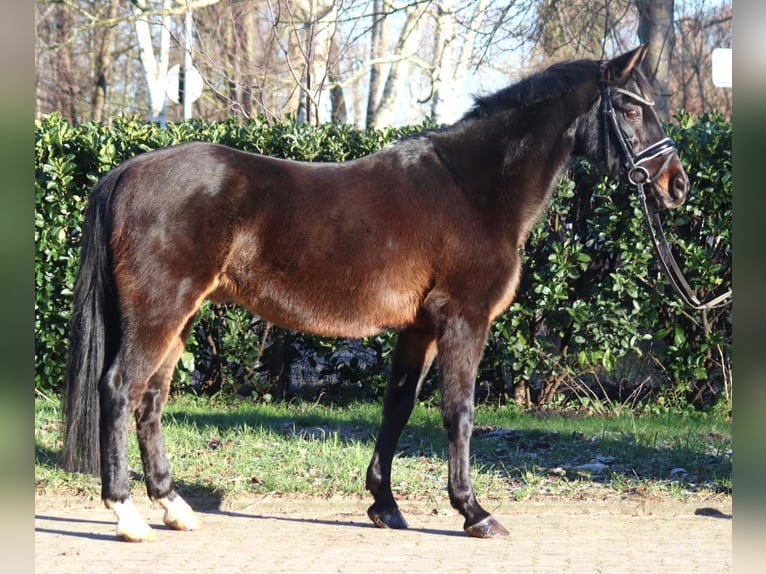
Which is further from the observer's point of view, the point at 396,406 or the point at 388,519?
the point at 396,406

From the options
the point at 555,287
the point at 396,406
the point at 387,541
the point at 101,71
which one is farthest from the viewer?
the point at 101,71

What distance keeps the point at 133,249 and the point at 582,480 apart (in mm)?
3261

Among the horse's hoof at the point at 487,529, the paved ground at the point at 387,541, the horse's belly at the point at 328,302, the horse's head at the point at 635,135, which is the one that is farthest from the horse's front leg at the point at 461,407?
the horse's head at the point at 635,135

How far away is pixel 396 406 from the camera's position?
5172mm

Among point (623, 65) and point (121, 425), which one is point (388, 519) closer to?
point (121, 425)

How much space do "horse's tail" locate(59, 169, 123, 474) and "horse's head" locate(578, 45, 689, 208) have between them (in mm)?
2786

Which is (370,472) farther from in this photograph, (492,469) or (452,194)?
(452,194)

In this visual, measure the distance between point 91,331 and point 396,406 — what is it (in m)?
1.81

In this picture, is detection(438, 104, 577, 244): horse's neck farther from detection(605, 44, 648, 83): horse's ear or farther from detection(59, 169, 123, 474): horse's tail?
detection(59, 169, 123, 474): horse's tail

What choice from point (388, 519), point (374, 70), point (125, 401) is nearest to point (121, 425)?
point (125, 401)

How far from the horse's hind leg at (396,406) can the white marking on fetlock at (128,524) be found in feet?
4.26

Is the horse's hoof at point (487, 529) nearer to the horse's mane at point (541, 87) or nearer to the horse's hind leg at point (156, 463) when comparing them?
the horse's hind leg at point (156, 463)

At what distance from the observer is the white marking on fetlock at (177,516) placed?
4.91 meters

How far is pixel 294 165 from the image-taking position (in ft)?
16.4
